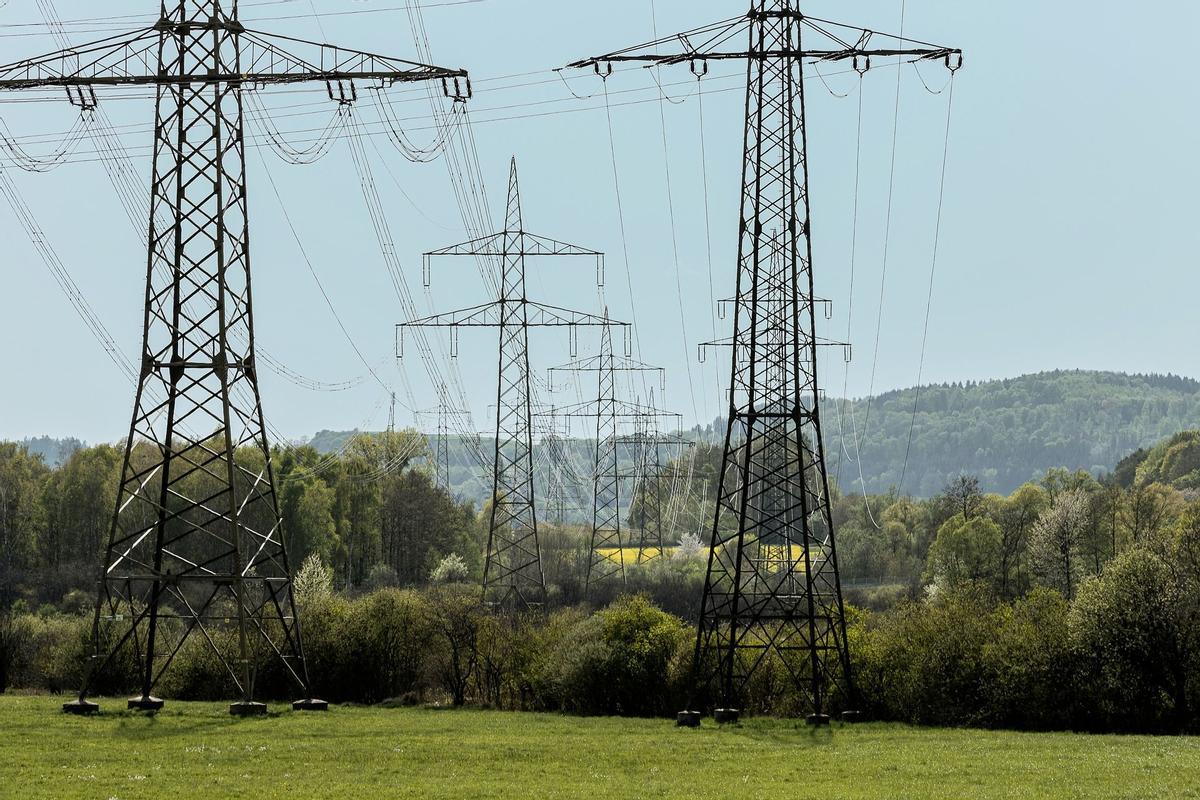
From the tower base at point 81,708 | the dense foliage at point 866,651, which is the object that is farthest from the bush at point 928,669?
the tower base at point 81,708

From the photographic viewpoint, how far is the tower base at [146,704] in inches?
1606

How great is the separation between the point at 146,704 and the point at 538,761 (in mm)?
12803

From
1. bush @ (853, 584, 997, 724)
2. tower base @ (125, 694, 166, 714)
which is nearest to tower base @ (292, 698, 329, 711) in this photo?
tower base @ (125, 694, 166, 714)

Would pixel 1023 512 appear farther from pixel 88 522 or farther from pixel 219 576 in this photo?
pixel 219 576

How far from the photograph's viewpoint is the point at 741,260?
41.9 metres

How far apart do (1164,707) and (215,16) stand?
35449 mm

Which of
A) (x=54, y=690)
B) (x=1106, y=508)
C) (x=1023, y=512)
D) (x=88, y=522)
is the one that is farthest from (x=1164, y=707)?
(x=88, y=522)

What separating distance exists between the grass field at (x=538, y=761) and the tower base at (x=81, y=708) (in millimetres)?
496

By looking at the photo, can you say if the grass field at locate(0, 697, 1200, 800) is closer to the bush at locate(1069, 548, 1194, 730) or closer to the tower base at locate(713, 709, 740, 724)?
the tower base at locate(713, 709, 740, 724)

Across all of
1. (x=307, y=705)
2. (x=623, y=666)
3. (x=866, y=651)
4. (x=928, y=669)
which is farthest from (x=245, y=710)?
(x=928, y=669)

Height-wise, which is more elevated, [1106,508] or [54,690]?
[1106,508]

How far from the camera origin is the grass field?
2898cm

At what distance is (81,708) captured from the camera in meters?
39.5

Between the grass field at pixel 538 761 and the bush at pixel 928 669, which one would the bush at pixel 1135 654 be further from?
the grass field at pixel 538 761
